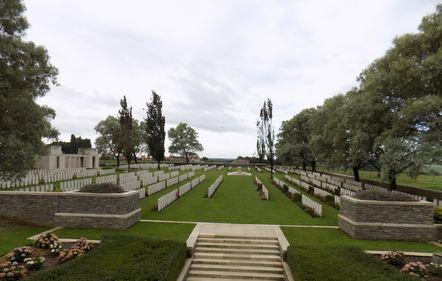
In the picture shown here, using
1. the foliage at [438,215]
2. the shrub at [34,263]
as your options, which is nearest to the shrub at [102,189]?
the shrub at [34,263]

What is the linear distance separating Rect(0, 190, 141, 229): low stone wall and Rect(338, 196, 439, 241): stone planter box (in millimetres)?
9920

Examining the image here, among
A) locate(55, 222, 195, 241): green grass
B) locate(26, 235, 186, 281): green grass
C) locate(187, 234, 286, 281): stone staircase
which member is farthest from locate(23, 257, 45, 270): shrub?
locate(187, 234, 286, 281): stone staircase

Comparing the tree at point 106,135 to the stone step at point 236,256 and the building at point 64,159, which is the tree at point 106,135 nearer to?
the building at point 64,159

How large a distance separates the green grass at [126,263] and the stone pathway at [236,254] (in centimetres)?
87

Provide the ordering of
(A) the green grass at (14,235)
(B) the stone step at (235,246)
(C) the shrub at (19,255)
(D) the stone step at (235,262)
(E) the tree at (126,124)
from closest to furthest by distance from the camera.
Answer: (C) the shrub at (19,255) → (D) the stone step at (235,262) → (A) the green grass at (14,235) → (B) the stone step at (235,246) → (E) the tree at (126,124)

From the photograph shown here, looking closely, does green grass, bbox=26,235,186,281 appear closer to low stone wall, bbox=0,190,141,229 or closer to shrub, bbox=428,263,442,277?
low stone wall, bbox=0,190,141,229

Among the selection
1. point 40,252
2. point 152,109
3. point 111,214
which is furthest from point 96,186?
point 152,109

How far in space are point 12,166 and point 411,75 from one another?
2384 cm

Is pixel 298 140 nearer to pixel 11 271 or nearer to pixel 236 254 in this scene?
pixel 236 254

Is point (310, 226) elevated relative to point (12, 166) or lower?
lower

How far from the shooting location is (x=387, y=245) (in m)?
13.0

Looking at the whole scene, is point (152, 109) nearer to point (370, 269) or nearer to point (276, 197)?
point (276, 197)

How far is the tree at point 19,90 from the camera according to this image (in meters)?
14.8

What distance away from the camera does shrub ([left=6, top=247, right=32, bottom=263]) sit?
32.5 feet
